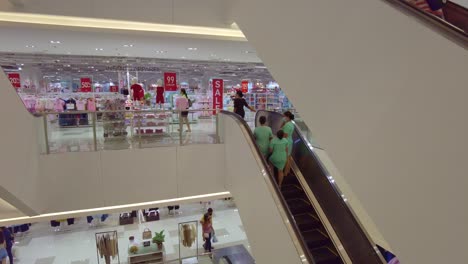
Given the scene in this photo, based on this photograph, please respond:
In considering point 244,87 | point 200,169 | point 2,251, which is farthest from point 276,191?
point 244,87

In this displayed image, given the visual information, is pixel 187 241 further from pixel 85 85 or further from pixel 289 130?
pixel 85 85

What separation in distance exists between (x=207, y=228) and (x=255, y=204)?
216 inches

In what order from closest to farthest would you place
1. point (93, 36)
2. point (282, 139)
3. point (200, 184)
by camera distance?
1. point (282, 139)
2. point (200, 184)
3. point (93, 36)

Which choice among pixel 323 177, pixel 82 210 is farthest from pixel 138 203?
pixel 323 177

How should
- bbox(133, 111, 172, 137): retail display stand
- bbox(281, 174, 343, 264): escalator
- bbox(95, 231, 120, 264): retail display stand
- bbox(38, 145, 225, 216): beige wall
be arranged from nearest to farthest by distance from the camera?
bbox(281, 174, 343, 264): escalator, bbox(38, 145, 225, 216): beige wall, bbox(133, 111, 172, 137): retail display stand, bbox(95, 231, 120, 264): retail display stand

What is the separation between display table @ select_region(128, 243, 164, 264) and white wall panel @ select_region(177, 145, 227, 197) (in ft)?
14.0

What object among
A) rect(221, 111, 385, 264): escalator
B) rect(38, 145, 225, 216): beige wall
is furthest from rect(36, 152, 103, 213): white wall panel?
rect(221, 111, 385, 264): escalator

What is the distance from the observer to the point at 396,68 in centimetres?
215

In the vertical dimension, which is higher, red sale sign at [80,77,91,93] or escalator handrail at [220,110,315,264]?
red sale sign at [80,77,91,93]

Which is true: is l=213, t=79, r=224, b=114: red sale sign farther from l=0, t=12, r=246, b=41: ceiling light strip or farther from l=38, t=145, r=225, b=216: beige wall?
l=38, t=145, r=225, b=216: beige wall

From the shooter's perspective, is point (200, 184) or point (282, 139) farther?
point (200, 184)

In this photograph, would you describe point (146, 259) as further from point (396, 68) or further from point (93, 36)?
point (396, 68)

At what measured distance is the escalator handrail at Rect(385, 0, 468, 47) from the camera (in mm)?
1714

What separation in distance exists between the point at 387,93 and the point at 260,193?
2996mm
